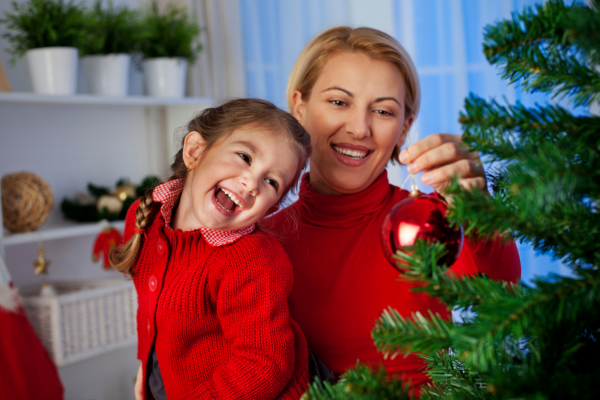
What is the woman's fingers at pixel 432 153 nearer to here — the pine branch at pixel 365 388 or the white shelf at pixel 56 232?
the pine branch at pixel 365 388

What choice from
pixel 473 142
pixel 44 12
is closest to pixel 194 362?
pixel 473 142

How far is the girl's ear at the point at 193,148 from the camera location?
1.03m

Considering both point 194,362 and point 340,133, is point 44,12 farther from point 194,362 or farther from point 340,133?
point 194,362

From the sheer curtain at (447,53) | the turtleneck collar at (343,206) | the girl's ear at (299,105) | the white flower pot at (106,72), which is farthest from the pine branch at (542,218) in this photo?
the white flower pot at (106,72)

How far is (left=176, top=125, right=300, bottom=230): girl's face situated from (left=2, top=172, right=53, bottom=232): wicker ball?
1.27 m

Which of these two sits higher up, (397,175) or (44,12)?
(44,12)

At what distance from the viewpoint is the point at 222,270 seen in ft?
2.90

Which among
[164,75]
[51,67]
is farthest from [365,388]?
[164,75]

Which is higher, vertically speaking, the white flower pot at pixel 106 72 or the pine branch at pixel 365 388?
the white flower pot at pixel 106 72

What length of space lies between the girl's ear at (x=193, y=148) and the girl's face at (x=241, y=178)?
4 cm

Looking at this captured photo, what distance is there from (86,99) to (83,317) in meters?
0.90

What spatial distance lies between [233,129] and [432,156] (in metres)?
0.39

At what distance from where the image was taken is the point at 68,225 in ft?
7.31

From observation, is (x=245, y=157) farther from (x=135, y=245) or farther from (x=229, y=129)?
(x=135, y=245)
